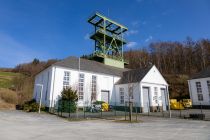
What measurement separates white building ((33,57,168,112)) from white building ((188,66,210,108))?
21.9 feet

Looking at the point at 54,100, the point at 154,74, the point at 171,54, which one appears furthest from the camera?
the point at 171,54

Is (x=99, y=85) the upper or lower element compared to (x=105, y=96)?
upper

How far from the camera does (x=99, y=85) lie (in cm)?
2652

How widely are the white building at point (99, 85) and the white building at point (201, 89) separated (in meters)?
6.69

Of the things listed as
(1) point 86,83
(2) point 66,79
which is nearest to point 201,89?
(1) point 86,83

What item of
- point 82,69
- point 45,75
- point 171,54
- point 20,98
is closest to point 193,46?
point 171,54

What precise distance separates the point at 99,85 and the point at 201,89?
19101mm

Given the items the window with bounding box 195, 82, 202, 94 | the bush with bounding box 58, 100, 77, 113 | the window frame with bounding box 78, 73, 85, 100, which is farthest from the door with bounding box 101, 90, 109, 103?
the window with bounding box 195, 82, 202, 94

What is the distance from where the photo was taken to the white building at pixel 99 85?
22.3 metres

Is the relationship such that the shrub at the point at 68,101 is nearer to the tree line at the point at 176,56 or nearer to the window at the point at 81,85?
the window at the point at 81,85

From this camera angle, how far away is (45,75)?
25062mm

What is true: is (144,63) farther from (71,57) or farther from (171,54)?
(71,57)

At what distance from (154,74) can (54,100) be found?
663 inches

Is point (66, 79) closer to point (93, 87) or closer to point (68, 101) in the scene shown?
point (68, 101)
